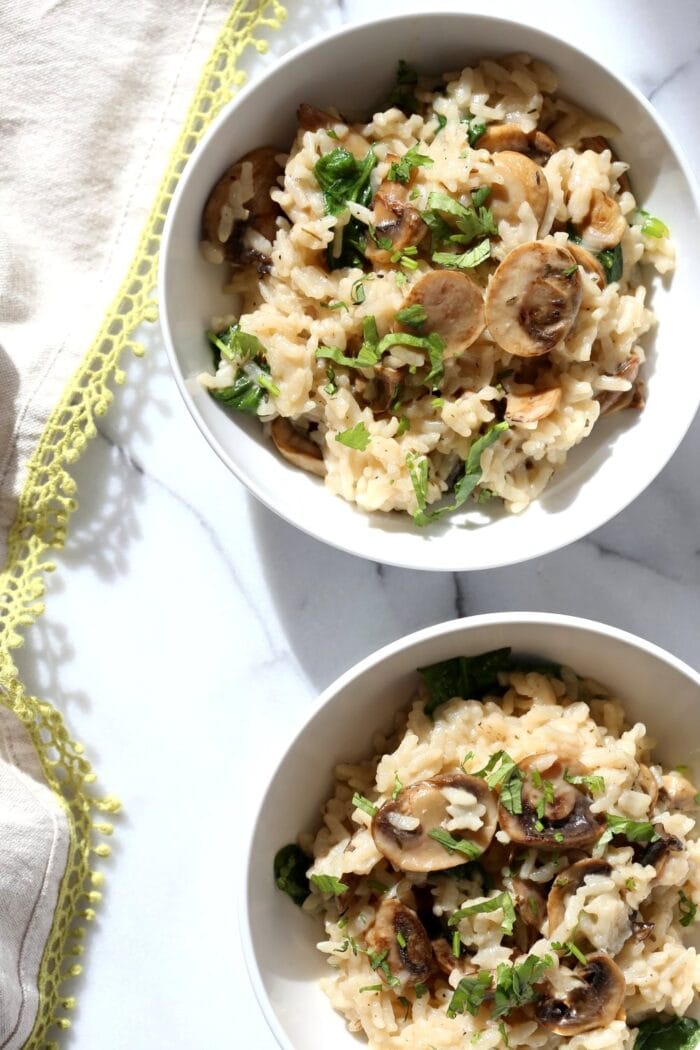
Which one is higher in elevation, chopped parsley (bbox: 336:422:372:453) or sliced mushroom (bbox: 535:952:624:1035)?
chopped parsley (bbox: 336:422:372:453)

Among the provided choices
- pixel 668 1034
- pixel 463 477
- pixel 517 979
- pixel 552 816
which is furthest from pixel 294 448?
pixel 668 1034

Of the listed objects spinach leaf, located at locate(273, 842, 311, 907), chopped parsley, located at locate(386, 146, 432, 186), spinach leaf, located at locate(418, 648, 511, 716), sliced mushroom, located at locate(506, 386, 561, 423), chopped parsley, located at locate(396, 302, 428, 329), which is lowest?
spinach leaf, located at locate(273, 842, 311, 907)

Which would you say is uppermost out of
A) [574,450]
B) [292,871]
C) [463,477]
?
[574,450]

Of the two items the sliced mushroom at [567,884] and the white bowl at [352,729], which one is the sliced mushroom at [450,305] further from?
the sliced mushroom at [567,884]

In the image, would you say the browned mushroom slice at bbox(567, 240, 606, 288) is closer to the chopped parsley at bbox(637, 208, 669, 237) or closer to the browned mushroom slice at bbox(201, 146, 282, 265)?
the chopped parsley at bbox(637, 208, 669, 237)

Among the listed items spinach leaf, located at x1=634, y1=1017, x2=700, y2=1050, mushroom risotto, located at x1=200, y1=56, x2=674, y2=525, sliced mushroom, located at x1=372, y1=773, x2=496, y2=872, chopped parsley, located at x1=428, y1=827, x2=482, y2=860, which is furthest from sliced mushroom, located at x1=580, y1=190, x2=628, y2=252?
spinach leaf, located at x1=634, y1=1017, x2=700, y2=1050

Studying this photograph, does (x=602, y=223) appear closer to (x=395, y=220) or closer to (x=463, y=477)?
(x=395, y=220)

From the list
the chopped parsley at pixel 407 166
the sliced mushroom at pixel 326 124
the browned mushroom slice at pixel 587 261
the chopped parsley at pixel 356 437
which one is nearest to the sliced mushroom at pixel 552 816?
the chopped parsley at pixel 356 437
